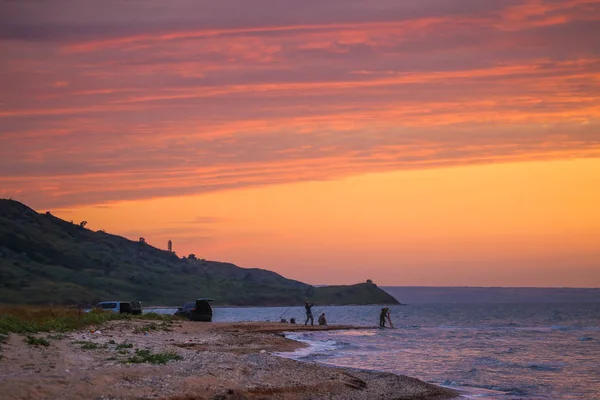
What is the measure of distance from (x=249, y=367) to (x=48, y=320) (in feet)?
48.2

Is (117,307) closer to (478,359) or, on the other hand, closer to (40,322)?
(40,322)

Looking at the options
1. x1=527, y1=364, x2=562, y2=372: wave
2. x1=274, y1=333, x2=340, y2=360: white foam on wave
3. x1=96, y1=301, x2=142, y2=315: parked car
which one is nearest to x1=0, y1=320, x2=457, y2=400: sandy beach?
x1=274, y1=333, x2=340, y2=360: white foam on wave

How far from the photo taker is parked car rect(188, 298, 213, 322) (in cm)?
6769

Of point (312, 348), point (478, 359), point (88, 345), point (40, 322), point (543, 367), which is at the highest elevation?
point (40, 322)

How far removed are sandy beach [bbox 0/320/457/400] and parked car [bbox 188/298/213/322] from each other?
34.2m

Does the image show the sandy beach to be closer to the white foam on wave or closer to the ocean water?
the ocean water

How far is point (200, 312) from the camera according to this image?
2672 inches

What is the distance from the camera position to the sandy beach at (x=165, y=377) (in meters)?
18.1

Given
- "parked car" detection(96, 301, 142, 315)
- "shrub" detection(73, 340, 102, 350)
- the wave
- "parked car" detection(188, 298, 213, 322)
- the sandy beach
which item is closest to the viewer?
the sandy beach

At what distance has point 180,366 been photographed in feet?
76.7

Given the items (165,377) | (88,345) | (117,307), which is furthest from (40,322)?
(117,307)

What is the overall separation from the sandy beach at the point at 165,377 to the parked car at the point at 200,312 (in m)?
34.2

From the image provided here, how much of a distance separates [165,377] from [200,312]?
47709mm

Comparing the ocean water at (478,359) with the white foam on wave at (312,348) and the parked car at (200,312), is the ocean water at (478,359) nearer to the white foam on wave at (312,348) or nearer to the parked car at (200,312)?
the white foam on wave at (312,348)
